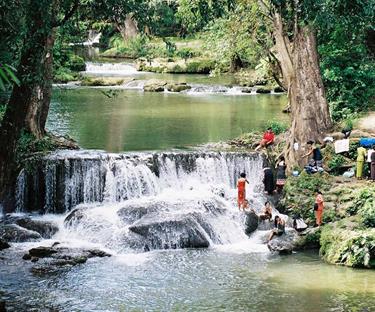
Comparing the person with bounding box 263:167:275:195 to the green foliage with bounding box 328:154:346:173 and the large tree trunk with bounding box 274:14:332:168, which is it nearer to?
the large tree trunk with bounding box 274:14:332:168

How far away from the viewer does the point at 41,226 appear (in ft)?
61.4

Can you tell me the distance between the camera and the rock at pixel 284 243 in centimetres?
1758

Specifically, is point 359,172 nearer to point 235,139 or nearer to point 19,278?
point 235,139

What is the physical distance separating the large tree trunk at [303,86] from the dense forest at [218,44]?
0.11ft

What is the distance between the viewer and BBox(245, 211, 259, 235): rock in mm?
19156

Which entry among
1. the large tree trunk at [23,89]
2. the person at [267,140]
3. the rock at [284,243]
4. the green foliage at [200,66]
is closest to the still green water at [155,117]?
the person at [267,140]

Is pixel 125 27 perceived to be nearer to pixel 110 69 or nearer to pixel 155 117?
pixel 155 117

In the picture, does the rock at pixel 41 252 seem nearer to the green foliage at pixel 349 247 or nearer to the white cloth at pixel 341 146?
the green foliage at pixel 349 247

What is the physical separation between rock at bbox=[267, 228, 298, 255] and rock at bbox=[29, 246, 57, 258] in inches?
224

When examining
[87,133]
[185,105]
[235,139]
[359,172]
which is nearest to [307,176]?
[359,172]

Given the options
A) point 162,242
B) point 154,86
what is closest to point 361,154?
point 162,242

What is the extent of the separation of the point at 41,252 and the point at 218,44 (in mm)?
14098

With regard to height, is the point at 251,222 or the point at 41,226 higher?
the point at 251,222

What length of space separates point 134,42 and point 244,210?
727 cm
